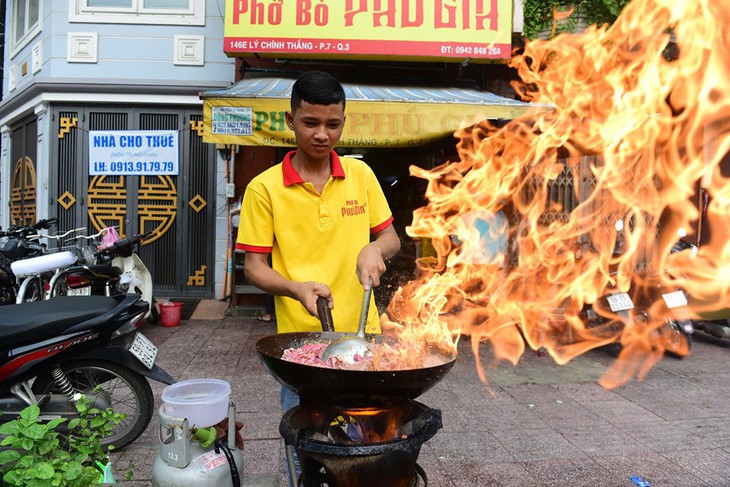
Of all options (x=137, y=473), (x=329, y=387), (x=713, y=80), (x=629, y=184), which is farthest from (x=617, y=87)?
(x=137, y=473)

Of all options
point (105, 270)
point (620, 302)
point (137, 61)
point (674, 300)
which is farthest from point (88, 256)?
point (674, 300)

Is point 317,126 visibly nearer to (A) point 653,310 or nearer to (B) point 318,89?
(B) point 318,89

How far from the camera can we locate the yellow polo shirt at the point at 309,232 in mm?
2414

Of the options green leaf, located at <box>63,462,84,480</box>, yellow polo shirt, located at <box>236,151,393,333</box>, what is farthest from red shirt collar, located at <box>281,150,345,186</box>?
green leaf, located at <box>63,462,84,480</box>

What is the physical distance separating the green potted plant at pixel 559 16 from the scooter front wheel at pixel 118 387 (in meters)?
8.03

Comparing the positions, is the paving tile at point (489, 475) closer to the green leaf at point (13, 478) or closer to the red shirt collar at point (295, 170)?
the red shirt collar at point (295, 170)

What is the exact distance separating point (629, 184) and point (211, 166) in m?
7.33

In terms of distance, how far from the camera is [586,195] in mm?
8156

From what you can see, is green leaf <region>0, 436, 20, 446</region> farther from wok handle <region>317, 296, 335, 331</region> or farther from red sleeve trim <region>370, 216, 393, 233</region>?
red sleeve trim <region>370, 216, 393, 233</region>

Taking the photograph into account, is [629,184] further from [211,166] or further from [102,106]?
[102,106]

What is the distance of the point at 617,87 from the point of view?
645 cm

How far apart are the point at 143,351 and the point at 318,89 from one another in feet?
9.04

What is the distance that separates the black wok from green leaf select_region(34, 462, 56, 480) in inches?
39.8

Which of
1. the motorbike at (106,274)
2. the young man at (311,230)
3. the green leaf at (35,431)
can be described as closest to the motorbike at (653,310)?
the young man at (311,230)
